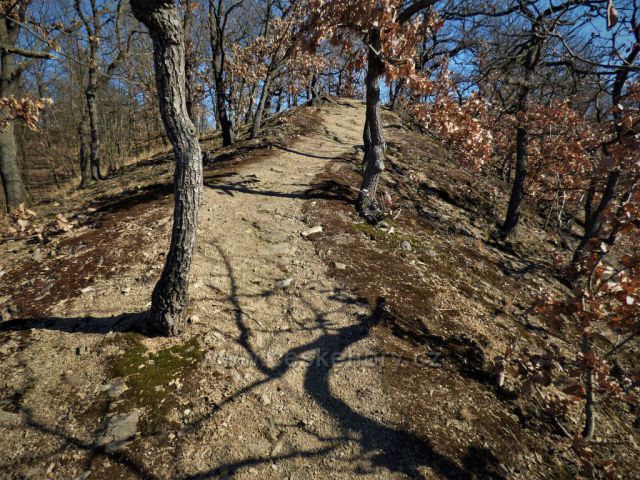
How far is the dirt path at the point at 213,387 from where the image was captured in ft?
9.20

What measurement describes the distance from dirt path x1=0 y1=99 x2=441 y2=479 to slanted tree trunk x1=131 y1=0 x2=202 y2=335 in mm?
468

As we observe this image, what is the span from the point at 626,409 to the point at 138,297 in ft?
23.1

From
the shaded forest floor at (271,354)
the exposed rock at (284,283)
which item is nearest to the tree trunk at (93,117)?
the shaded forest floor at (271,354)

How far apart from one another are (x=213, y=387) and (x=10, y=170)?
30.9 ft

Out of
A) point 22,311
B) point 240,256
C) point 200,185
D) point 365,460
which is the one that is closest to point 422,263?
point 240,256

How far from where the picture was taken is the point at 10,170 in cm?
857

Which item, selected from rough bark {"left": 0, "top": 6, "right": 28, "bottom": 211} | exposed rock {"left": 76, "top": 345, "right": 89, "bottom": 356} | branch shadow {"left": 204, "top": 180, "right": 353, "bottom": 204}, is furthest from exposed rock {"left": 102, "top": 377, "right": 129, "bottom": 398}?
rough bark {"left": 0, "top": 6, "right": 28, "bottom": 211}

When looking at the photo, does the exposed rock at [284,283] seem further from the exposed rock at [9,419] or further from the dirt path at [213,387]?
the exposed rock at [9,419]

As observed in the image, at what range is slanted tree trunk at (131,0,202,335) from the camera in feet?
9.14

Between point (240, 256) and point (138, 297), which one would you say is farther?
point (240, 256)

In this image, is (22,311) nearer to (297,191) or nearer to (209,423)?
(209,423)

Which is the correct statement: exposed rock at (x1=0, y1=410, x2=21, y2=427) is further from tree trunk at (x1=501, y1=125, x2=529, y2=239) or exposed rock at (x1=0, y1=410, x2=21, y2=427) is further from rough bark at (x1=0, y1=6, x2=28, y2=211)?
tree trunk at (x1=501, y1=125, x2=529, y2=239)

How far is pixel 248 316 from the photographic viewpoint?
438 centimetres

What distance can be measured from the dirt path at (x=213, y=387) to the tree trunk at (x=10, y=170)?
653cm
